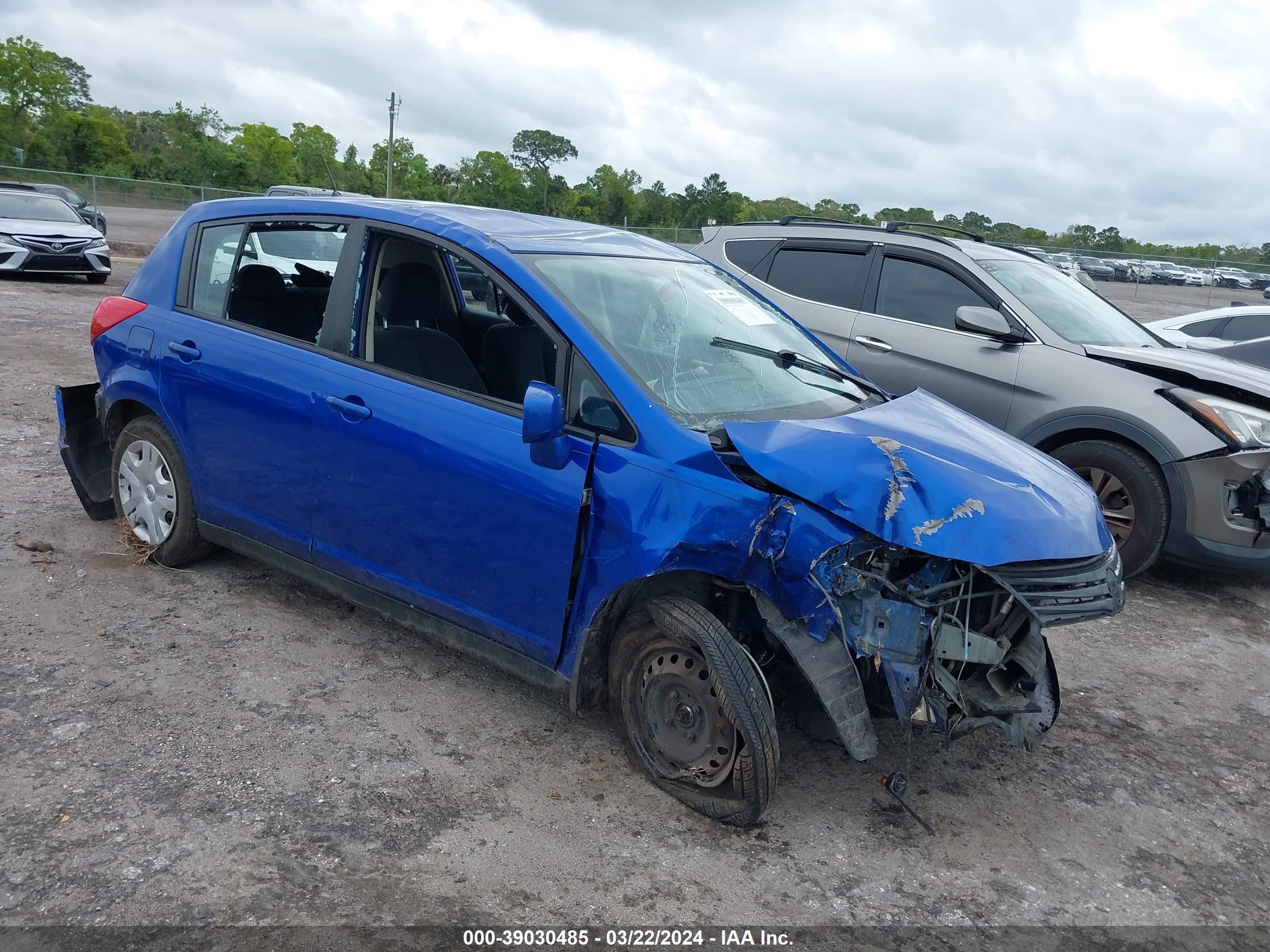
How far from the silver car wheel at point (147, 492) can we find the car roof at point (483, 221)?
3.75 feet

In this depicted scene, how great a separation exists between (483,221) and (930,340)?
143 inches

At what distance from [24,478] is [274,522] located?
2888 mm

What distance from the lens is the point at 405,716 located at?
12.4 feet

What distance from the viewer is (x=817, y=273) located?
734 centimetres

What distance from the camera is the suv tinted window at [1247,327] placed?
10.4m

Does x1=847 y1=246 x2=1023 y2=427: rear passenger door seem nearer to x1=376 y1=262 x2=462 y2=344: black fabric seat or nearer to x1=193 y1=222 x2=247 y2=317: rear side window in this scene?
x1=376 y1=262 x2=462 y2=344: black fabric seat

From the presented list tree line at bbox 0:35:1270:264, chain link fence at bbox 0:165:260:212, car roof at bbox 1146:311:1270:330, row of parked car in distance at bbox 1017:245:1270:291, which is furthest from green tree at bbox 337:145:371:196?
car roof at bbox 1146:311:1270:330

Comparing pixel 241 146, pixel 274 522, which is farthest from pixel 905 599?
pixel 241 146

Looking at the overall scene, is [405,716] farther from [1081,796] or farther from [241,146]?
[241,146]

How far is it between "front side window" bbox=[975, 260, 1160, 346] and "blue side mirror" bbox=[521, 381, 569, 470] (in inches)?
165

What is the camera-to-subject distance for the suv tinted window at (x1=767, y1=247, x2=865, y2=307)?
7176mm

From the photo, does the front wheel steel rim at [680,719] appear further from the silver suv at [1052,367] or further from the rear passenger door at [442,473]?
the silver suv at [1052,367]

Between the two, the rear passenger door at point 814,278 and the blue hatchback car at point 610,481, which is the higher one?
the rear passenger door at point 814,278

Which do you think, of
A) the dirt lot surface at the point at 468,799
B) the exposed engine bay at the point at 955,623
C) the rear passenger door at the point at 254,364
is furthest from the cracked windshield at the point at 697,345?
the dirt lot surface at the point at 468,799
